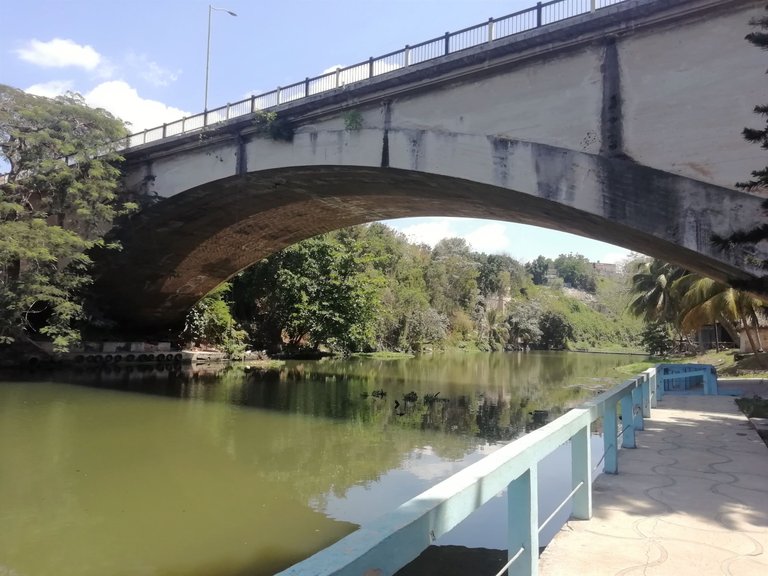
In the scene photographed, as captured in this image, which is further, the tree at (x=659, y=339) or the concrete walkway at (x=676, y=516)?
the tree at (x=659, y=339)

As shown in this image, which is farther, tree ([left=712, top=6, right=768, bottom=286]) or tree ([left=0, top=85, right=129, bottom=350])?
tree ([left=0, top=85, right=129, bottom=350])

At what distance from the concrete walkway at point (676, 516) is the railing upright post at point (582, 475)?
0.24 ft

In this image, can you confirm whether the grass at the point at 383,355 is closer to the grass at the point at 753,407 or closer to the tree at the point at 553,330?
the grass at the point at 753,407

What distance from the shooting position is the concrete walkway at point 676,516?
2.81m

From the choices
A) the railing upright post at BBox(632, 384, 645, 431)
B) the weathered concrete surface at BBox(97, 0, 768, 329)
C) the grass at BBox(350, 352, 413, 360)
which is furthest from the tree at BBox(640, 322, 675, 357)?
the railing upright post at BBox(632, 384, 645, 431)

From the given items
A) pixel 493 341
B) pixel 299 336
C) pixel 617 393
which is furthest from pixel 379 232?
pixel 617 393

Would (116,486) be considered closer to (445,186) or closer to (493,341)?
(445,186)

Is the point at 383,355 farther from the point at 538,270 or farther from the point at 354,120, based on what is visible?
the point at 538,270

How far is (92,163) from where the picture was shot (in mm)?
17406

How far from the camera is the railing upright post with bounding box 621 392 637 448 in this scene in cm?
510

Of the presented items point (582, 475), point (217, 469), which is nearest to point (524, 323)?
point (217, 469)

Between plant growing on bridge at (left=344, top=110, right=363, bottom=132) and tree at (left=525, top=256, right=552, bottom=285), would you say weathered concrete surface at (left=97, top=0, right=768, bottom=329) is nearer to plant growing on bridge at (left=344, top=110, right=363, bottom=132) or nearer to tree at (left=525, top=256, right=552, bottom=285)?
plant growing on bridge at (left=344, top=110, right=363, bottom=132)

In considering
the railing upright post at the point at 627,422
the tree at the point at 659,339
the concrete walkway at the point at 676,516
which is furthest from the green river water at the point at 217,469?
the tree at the point at 659,339

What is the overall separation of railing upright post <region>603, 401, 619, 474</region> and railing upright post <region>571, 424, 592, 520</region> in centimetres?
87
